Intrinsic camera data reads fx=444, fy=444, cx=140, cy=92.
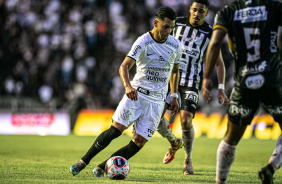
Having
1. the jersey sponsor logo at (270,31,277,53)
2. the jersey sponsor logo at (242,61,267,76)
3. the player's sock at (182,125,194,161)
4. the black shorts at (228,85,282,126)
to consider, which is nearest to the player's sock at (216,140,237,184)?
the black shorts at (228,85,282,126)

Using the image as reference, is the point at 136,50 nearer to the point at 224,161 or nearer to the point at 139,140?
the point at 139,140

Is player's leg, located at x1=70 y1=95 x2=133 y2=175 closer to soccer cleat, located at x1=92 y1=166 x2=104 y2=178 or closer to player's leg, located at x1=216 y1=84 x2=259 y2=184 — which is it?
soccer cleat, located at x1=92 y1=166 x2=104 y2=178

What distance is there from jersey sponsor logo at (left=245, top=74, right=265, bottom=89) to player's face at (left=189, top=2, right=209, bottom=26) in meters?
3.26

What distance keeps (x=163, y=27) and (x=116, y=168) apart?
2114mm

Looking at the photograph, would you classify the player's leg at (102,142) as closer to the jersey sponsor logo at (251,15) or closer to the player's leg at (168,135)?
the player's leg at (168,135)

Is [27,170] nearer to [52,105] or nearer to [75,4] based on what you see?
[52,105]

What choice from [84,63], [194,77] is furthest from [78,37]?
[194,77]

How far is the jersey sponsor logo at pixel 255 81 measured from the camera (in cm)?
459

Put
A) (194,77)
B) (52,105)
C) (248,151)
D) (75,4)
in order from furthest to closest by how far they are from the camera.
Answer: (75,4), (52,105), (248,151), (194,77)

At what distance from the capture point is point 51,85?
19297 millimetres

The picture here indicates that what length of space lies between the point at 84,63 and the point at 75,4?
13.2 feet

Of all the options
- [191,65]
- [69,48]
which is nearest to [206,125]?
[69,48]

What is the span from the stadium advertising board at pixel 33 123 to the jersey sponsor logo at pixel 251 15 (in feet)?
47.8

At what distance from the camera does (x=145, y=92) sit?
6504mm
